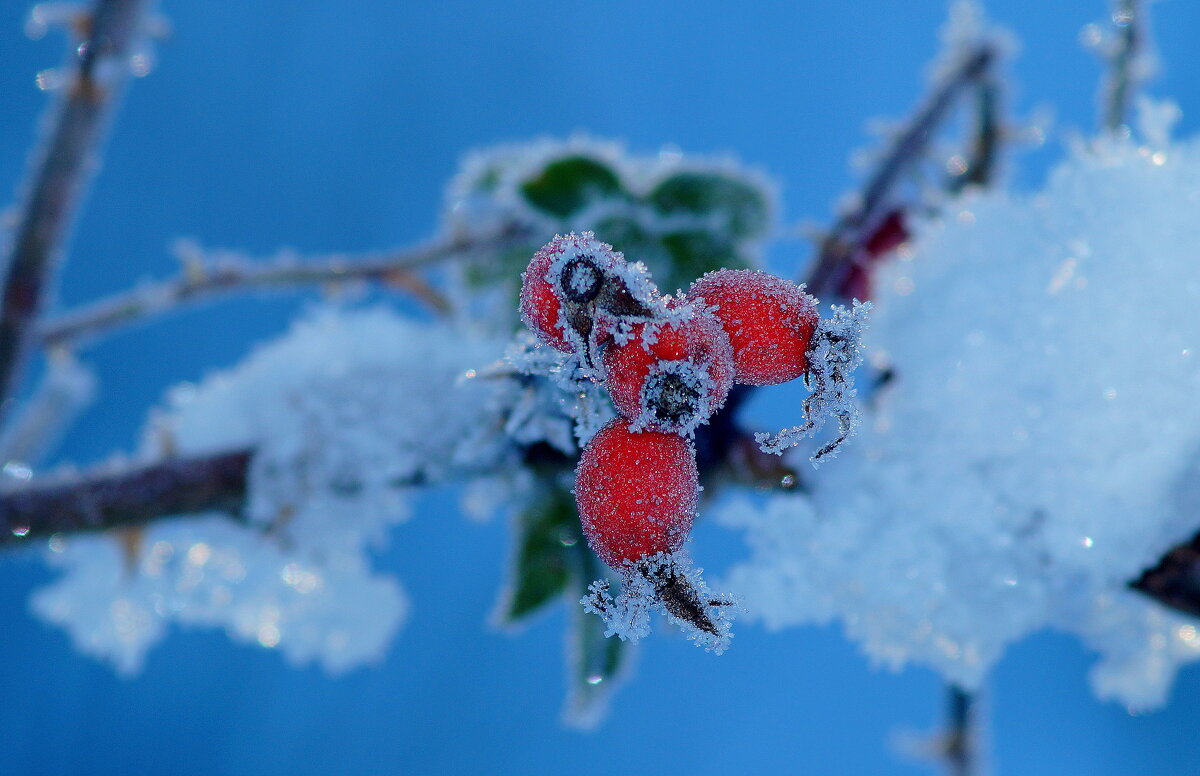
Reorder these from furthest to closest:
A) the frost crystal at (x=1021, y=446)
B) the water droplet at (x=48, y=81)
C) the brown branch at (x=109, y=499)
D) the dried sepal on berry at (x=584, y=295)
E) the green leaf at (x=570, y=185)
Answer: the water droplet at (x=48, y=81)
the green leaf at (x=570, y=185)
the brown branch at (x=109, y=499)
the frost crystal at (x=1021, y=446)
the dried sepal on berry at (x=584, y=295)

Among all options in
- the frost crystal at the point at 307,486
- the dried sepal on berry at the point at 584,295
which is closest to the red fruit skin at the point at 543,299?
the dried sepal on berry at the point at 584,295

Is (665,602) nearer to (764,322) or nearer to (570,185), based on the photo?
(764,322)

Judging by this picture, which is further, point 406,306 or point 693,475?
point 406,306

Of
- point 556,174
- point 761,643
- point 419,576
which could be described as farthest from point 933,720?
point 556,174

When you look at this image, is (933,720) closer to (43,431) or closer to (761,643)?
(761,643)

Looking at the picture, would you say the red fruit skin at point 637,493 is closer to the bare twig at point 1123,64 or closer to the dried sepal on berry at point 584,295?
the dried sepal on berry at point 584,295

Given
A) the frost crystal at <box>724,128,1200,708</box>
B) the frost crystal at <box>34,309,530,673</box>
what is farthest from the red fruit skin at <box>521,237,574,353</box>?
the frost crystal at <box>724,128,1200,708</box>
